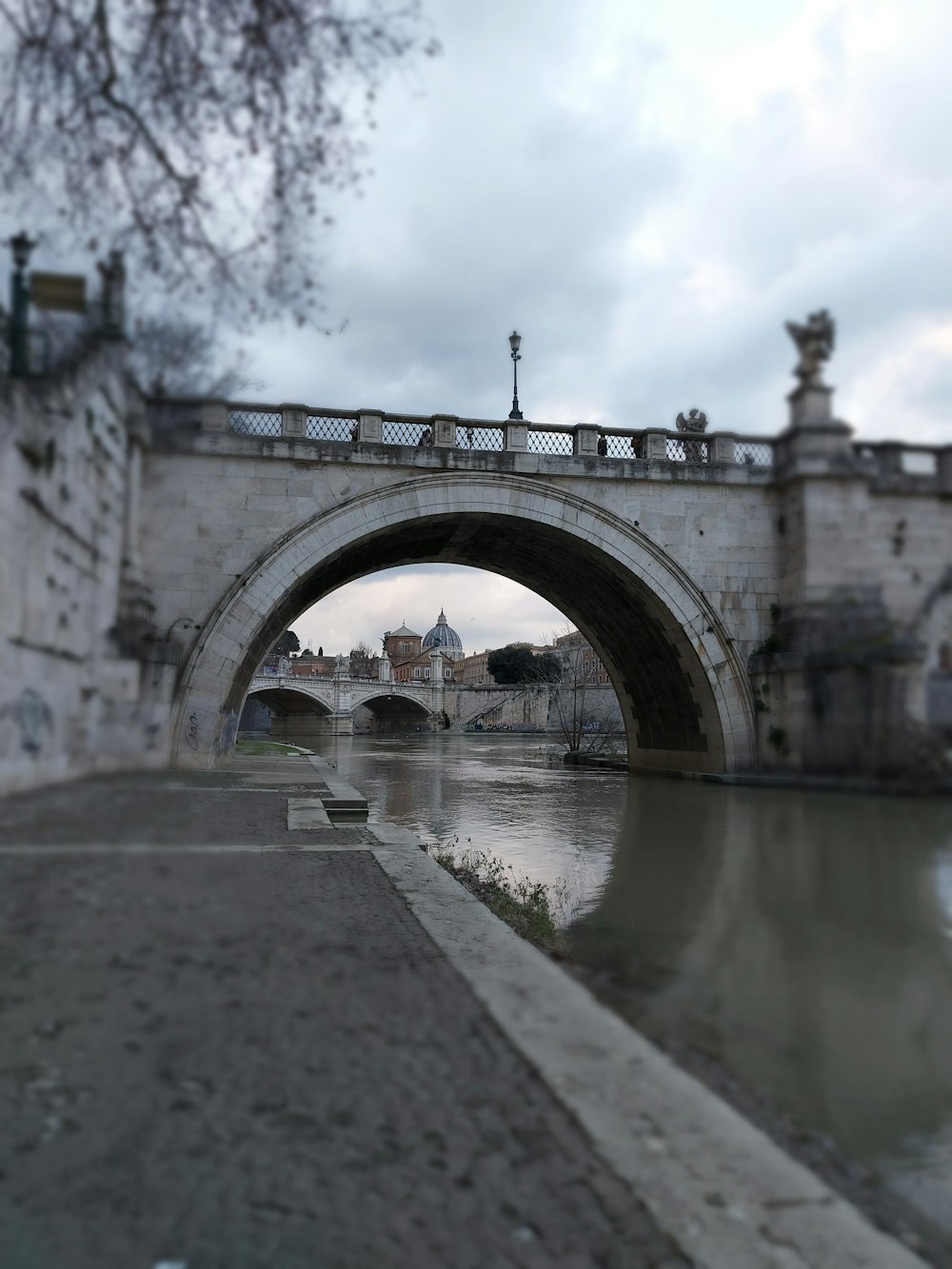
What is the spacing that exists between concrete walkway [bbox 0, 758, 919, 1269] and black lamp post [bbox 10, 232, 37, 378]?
19.6 inches

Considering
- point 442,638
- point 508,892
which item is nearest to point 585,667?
point 508,892

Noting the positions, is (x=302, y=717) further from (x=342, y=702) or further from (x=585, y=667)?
(x=585, y=667)

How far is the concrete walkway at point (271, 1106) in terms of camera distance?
1215 mm

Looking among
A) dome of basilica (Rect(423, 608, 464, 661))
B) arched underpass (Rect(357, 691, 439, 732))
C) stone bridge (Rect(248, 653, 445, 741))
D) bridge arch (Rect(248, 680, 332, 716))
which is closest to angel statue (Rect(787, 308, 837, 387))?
stone bridge (Rect(248, 653, 445, 741))

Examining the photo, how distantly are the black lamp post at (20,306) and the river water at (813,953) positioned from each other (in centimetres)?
157

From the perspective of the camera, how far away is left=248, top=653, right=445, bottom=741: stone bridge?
53750mm

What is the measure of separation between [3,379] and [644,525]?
45.3 ft

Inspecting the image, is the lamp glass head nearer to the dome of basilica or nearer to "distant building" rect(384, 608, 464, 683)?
"distant building" rect(384, 608, 464, 683)

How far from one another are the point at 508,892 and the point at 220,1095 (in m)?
5.57

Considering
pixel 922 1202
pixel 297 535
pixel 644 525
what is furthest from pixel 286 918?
pixel 644 525

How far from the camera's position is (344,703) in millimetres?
62625

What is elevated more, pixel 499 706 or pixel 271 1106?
pixel 499 706

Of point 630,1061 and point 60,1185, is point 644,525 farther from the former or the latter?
point 60,1185

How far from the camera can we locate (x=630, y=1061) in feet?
9.23
